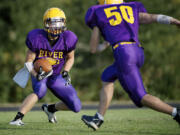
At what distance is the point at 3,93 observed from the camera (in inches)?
546

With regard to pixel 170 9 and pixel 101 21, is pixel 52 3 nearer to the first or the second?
pixel 170 9

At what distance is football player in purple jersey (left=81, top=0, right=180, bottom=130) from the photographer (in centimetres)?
408

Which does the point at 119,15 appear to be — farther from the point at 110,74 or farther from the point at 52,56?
the point at 52,56

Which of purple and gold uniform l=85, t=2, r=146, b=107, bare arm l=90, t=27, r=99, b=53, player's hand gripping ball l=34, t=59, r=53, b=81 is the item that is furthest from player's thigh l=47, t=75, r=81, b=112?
bare arm l=90, t=27, r=99, b=53

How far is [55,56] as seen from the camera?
5492 mm

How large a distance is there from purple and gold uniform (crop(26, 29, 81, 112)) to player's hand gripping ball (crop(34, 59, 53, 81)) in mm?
252

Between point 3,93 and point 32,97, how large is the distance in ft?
28.9

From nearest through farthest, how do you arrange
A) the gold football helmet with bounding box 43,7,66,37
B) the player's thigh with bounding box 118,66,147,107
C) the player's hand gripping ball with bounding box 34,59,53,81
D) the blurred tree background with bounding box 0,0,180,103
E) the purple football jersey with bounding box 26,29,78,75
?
the player's thigh with bounding box 118,66,147,107, the player's hand gripping ball with bounding box 34,59,53,81, the gold football helmet with bounding box 43,7,66,37, the purple football jersey with bounding box 26,29,78,75, the blurred tree background with bounding box 0,0,180,103

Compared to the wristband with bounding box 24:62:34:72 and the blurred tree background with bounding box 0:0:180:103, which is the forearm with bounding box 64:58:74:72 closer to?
the wristband with bounding box 24:62:34:72

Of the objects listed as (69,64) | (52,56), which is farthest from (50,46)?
(69,64)

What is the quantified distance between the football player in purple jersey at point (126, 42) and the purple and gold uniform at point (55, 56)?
3.58 feet

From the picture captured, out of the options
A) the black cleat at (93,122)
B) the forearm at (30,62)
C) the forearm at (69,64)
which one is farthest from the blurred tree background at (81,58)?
the black cleat at (93,122)

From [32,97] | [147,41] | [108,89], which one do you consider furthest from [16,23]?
[108,89]

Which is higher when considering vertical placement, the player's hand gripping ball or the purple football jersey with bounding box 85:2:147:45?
the purple football jersey with bounding box 85:2:147:45
